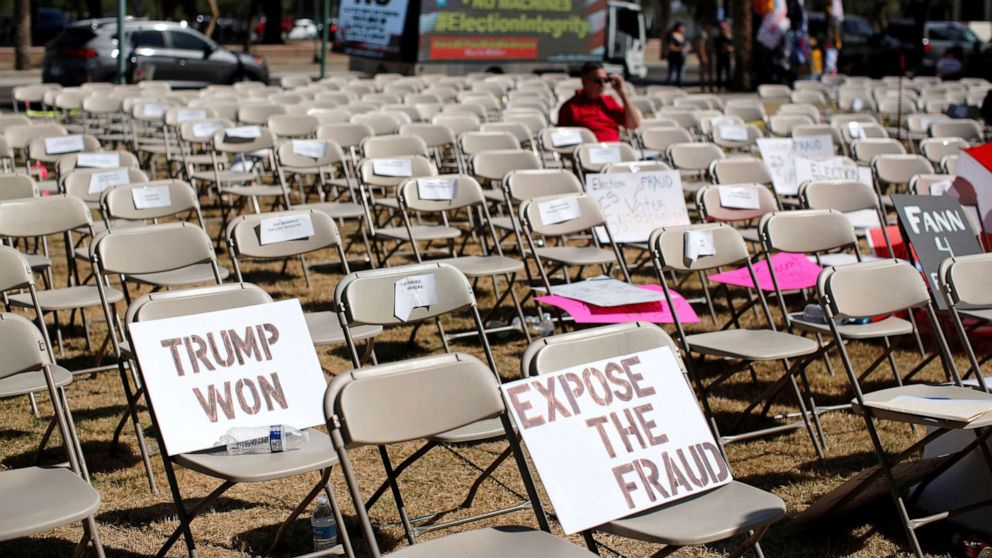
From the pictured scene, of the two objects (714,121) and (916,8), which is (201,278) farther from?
(916,8)

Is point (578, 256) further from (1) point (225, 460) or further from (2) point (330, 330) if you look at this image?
(1) point (225, 460)

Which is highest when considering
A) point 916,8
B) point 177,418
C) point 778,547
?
point 916,8

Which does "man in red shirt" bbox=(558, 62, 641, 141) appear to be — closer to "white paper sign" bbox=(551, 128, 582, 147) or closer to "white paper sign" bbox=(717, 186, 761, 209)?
"white paper sign" bbox=(551, 128, 582, 147)

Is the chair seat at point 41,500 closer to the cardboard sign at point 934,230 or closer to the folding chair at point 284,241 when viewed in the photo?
the folding chair at point 284,241

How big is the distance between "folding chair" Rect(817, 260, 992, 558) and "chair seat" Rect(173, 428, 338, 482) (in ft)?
5.88

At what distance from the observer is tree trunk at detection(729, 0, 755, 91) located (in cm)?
2233

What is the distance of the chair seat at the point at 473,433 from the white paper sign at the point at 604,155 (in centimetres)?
439

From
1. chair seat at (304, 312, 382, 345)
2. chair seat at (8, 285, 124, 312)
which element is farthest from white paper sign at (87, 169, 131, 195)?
chair seat at (304, 312, 382, 345)

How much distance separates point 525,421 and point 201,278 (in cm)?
315

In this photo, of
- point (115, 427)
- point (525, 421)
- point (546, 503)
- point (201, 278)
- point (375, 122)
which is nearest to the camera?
point (525, 421)

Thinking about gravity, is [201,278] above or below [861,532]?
above

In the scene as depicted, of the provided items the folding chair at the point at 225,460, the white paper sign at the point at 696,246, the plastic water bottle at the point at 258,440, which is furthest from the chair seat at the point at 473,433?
the white paper sign at the point at 696,246

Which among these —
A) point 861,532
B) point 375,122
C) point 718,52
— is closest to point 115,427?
point 861,532

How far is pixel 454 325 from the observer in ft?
21.7
